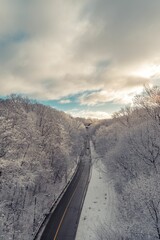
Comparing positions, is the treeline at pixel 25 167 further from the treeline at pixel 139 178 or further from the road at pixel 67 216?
the treeline at pixel 139 178

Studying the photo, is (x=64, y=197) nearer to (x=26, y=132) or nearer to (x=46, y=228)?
(x=46, y=228)


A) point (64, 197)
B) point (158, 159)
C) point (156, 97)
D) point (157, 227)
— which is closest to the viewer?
point (157, 227)

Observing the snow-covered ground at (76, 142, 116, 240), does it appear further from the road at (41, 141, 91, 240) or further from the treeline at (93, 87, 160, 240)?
the treeline at (93, 87, 160, 240)

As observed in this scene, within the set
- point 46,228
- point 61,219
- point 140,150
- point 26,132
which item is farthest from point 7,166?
point 140,150

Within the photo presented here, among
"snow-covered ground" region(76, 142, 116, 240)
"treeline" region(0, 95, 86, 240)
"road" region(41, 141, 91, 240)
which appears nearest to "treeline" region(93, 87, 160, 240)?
"snow-covered ground" region(76, 142, 116, 240)

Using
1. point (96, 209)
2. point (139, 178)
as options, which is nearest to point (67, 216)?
point (96, 209)

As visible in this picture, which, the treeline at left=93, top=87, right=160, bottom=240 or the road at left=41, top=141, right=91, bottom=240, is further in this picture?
the road at left=41, top=141, right=91, bottom=240

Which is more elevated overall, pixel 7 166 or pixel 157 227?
pixel 7 166
